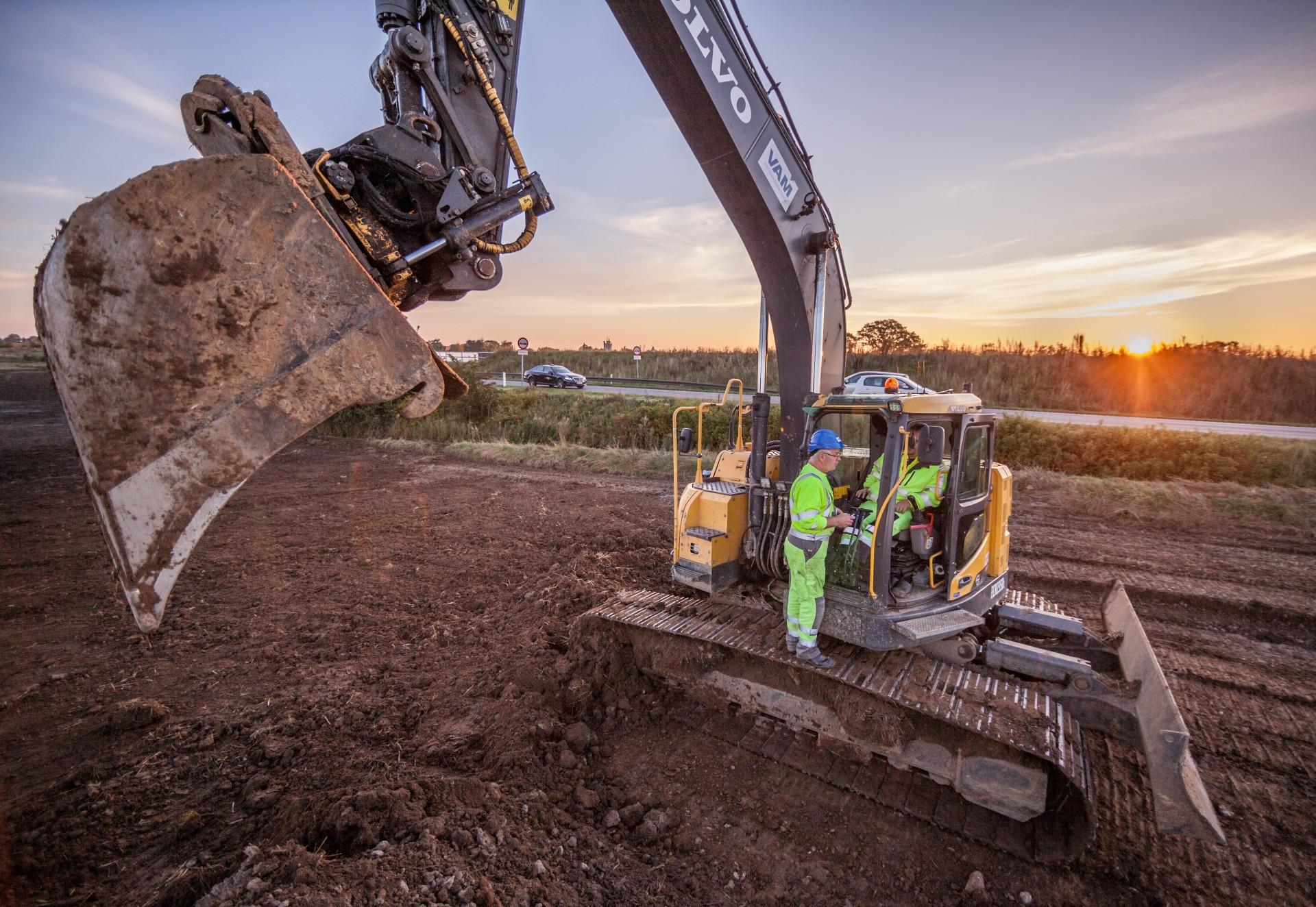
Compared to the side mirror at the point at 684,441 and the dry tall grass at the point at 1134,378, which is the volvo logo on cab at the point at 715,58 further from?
the dry tall grass at the point at 1134,378

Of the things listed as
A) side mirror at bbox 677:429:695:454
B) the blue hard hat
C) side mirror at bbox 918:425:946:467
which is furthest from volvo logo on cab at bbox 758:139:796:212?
side mirror at bbox 918:425:946:467

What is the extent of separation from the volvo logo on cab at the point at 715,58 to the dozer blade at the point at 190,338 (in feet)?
8.30

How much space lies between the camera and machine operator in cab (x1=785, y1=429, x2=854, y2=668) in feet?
12.0

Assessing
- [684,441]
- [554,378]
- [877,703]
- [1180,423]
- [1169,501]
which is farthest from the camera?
[554,378]

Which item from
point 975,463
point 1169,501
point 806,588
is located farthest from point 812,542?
point 1169,501

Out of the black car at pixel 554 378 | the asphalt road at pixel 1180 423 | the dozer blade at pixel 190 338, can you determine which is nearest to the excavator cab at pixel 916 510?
the dozer blade at pixel 190 338

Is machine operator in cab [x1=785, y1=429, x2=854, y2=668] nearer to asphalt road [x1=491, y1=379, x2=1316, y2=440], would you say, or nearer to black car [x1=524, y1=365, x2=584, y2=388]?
asphalt road [x1=491, y1=379, x2=1316, y2=440]

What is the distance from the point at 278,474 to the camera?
1209 cm

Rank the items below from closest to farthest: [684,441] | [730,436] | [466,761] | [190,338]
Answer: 1. [190,338]
2. [466,761]
3. [684,441]
4. [730,436]

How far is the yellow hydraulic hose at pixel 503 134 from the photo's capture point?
271cm

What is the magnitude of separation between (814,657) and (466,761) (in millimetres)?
2244

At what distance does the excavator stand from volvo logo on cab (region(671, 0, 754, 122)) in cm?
2

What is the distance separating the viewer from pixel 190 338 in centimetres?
180

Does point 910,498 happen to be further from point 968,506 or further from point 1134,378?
point 1134,378
